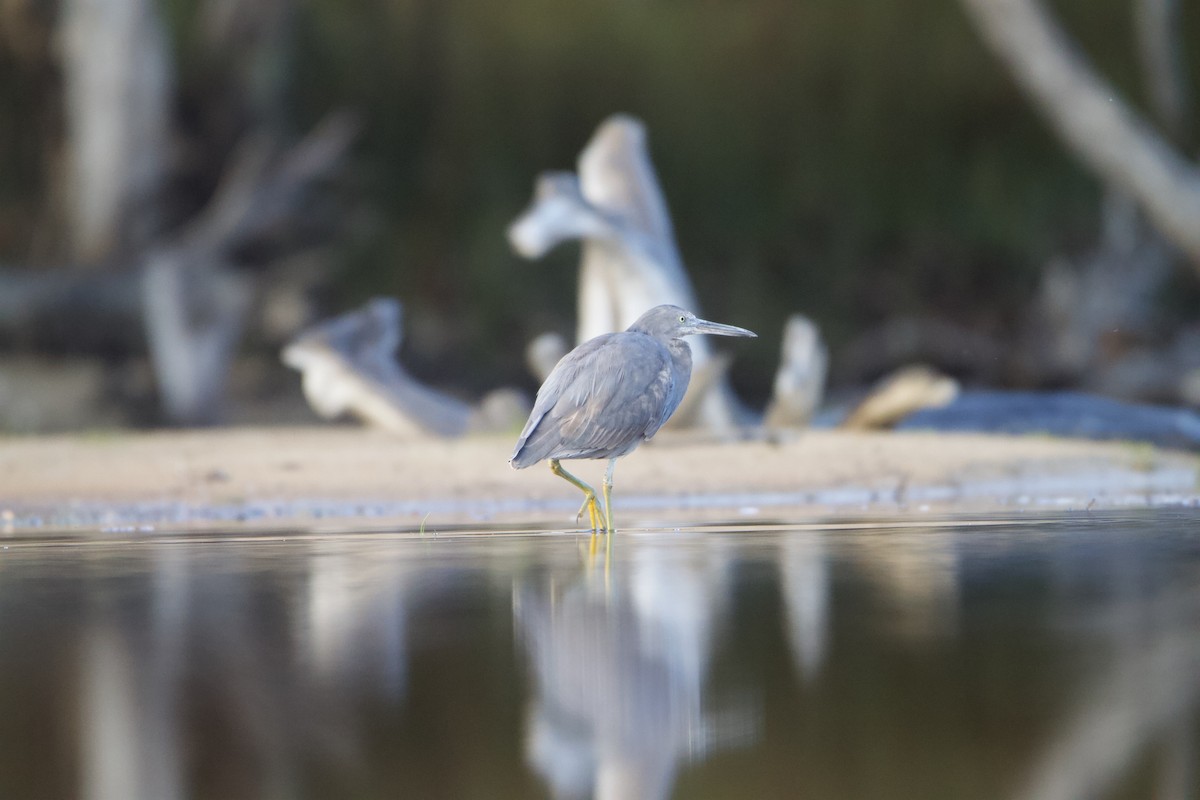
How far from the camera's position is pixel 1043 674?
2.98 meters

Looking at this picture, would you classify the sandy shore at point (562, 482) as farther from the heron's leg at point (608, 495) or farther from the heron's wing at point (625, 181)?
the heron's wing at point (625, 181)

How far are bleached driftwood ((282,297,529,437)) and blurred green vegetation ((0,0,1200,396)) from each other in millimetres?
4704

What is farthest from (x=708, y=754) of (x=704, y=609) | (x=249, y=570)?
(x=249, y=570)

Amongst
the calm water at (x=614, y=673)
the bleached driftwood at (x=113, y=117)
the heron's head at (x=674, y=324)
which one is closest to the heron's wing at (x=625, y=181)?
the heron's head at (x=674, y=324)

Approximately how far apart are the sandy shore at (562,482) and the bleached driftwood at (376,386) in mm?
975

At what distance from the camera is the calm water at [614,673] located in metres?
2.36

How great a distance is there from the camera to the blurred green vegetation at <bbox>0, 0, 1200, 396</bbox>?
50.0 ft

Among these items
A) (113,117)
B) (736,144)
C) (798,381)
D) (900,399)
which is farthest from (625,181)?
(736,144)

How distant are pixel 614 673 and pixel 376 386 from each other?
6945 millimetres

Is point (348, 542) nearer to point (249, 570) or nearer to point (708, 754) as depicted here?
point (249, 570)

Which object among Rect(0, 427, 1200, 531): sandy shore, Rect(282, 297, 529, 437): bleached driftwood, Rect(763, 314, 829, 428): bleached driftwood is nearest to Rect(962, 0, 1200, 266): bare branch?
Rect(763, 314, 829, 428): bleached driftwood

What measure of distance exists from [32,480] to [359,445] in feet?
6.06

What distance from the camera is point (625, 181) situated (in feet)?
33.7

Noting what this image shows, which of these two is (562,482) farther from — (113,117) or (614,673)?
(113,117)
